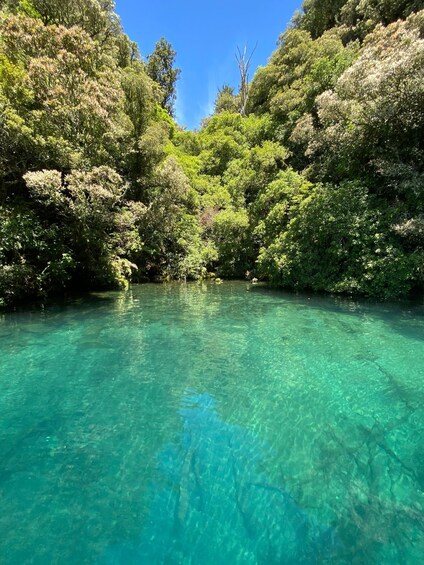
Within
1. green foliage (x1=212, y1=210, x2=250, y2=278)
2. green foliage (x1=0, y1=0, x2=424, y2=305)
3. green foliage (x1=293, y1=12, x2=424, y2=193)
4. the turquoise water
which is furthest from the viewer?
green foliage (x1=212, y1=210, x2=250, y2=278)

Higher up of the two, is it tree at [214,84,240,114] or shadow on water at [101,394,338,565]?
tree at [214,84,240,114]

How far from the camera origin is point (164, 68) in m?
40.3

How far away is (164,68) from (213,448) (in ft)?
153

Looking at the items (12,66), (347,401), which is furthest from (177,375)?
(12,66)

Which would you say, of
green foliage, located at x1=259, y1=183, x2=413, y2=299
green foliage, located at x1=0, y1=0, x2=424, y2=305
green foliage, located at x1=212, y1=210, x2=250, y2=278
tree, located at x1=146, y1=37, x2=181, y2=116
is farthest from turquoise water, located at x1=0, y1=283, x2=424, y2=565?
tree, located at x1=146, y1=37, x2=181, y2=116

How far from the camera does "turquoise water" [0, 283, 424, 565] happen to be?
316cm

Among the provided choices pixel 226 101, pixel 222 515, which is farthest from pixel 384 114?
pixel 226 101

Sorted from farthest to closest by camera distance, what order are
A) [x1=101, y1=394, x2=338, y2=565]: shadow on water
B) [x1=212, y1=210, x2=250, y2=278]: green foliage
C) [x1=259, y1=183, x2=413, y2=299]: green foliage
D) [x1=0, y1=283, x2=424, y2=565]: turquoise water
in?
1. [x1=212, y1=210, x2=250, y2=278]: green foliage
2. [x1=259, y1=183, x2=413, y2=299]: green foliage
3. [x1=0, y1=283, x2=424, y2=565]: turquoise water
4. [x1=101, y1=394, x2=338, y2=565]: shadow on water

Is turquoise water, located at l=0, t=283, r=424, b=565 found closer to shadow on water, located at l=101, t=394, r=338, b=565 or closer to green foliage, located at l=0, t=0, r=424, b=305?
shadow on water, located at l=101, t=394, r=338, b=565

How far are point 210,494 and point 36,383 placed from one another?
450cm

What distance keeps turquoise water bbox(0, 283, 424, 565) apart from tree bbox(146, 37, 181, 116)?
39697mm

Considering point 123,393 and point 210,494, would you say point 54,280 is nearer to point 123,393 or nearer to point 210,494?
point 123,393

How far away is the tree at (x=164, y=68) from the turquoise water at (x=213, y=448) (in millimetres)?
39697

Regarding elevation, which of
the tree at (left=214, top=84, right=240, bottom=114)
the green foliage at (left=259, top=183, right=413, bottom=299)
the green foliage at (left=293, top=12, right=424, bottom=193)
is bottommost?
the green foliage at (left=259, top=183, right=413, bottom=299)
